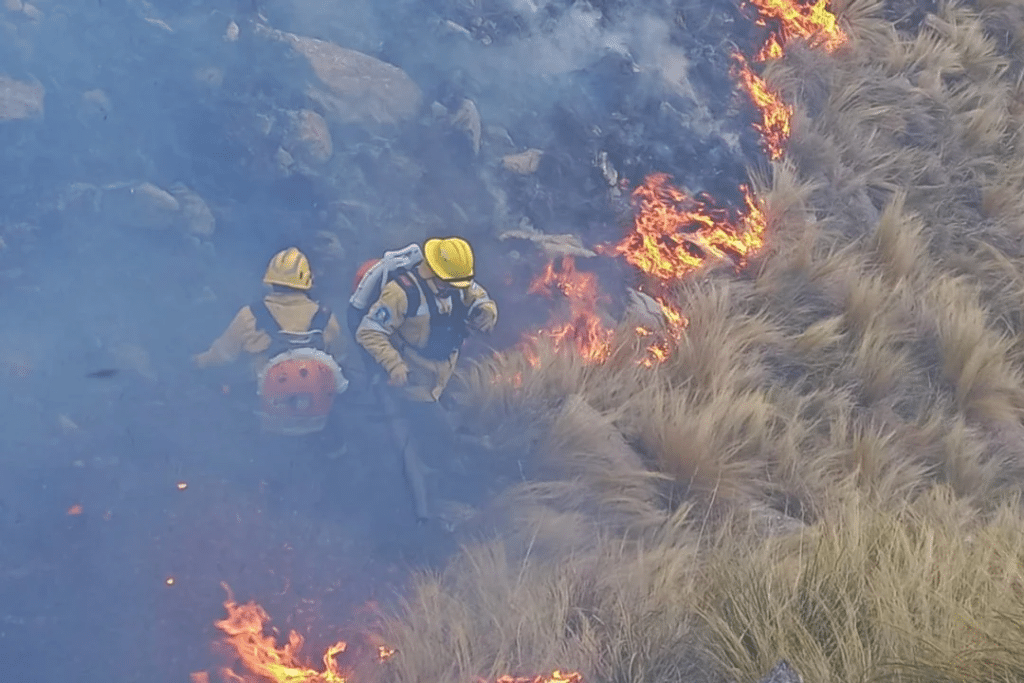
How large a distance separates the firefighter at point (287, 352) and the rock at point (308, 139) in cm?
130

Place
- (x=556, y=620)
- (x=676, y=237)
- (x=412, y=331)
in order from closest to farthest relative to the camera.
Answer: (x=556, y=620) < (x=412, y=331) < (x=676, y=237)

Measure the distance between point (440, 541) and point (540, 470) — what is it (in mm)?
638

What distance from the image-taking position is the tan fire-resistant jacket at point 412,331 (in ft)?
16.8

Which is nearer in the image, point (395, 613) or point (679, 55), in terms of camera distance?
point (395, 613)

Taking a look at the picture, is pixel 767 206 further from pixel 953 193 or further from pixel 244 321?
pixel 244 321

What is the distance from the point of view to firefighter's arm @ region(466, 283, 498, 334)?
5371 millimetres

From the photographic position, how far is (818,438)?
18.1ft

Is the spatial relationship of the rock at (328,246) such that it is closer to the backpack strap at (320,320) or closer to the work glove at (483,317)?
the backpack strap at (320,320)

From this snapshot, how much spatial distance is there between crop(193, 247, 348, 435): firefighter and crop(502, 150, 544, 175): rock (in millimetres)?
1933

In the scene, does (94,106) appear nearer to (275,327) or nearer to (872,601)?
(275,327)

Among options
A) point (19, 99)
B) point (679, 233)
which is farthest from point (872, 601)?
point (19, 99)

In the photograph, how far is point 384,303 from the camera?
5.13 m

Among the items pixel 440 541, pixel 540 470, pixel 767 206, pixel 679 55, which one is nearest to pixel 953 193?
pixel 767 206

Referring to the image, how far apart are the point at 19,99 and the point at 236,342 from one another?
204cm
